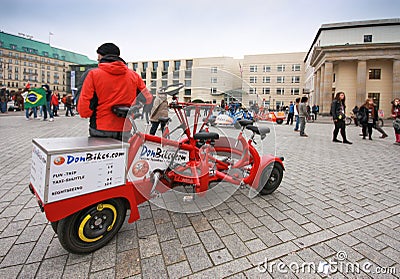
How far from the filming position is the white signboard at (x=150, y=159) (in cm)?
253

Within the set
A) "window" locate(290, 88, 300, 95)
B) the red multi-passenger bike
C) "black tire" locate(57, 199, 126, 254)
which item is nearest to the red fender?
the red multi-passenger bike

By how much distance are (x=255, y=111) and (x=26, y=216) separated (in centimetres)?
319

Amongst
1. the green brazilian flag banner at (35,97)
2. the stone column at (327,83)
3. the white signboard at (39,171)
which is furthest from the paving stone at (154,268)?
the stone column at (327,83)

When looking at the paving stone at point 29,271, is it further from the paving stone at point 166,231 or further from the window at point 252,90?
the window at point 252,90

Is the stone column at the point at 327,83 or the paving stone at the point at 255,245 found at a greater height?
the stone column at the point at 327,83

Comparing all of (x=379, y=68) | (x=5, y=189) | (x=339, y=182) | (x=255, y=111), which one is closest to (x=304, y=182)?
(x=339, y=182)

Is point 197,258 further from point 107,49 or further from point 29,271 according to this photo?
point 107,49

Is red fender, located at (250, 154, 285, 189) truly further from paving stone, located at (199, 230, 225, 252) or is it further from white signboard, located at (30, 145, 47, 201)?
white signboard, located at (30, 145, 47, 201)

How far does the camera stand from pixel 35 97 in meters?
13.0

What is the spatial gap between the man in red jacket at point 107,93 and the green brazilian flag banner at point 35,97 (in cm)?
1261

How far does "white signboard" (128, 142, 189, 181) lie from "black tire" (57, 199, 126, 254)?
0.34m

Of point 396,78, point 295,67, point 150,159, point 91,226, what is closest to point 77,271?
point 91,226

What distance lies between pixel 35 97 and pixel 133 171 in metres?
13.6

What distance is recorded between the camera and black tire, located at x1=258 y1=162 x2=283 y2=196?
3.56 m
